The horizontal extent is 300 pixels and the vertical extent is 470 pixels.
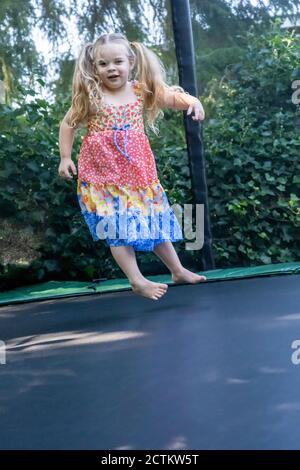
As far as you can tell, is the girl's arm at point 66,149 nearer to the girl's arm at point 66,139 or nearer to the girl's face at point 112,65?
the girl's arm at point 66,139

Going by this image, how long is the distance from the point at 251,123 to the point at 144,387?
192cm

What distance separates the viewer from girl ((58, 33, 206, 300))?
207cm

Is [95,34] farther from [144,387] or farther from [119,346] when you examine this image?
[144,387]

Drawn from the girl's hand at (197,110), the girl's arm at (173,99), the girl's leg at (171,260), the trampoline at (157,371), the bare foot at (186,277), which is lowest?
the trampoline at (157,371)

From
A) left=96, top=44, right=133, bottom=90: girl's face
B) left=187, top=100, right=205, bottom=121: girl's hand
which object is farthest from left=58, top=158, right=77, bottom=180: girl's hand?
left=187, top=100, right=205, bottom=121: girl's hand

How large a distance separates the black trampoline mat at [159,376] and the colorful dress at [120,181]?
23 cm

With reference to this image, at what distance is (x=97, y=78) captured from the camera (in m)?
2.12

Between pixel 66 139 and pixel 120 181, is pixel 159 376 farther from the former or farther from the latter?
pixel 66 139

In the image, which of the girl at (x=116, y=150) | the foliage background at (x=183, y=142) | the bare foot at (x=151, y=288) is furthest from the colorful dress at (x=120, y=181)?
the foliage background at (x=183, y=142)

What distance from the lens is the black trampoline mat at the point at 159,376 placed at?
95 centimetres

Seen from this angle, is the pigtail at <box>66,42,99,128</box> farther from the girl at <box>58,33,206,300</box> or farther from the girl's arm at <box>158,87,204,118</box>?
the girl's arm at <box>158,87,204,118</box>

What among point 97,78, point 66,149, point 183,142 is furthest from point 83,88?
point 183,142

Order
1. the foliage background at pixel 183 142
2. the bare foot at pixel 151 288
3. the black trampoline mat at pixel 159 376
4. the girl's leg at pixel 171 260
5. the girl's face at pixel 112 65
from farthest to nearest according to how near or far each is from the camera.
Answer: the foliage background at pixel 183 142 < the girl's leg at pixel 171 260 < the girl's face at pixel 112 65 < the bare foot at pixel 151 288 < the black trampoline mat at pixel 159 376

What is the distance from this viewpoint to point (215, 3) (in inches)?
115
